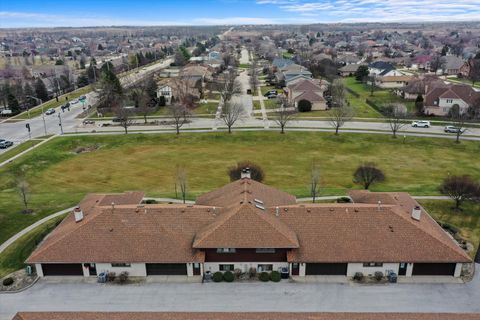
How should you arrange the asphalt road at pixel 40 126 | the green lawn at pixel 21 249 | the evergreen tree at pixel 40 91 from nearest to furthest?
the green lawn at pixel 21 249
the asphalt road at pixel 40 126
the evergreen tree at pixel 40 91

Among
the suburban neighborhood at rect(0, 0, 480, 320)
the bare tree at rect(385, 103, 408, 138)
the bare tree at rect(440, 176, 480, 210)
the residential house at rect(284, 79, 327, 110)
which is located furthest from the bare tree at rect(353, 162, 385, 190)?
the residential house at rect(284, 79, 327, 110)

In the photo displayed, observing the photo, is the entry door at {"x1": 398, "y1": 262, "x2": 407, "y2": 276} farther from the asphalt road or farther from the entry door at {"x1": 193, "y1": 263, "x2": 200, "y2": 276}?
the asphalt road

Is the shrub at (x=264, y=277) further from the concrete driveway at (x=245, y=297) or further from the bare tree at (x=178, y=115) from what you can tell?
the bare tree at (x=178, y=115)

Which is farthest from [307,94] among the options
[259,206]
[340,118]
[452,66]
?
[452,66]

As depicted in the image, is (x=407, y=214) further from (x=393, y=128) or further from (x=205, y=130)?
(x=205, y=130)

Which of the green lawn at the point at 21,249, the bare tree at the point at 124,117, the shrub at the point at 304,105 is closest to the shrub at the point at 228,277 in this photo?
the green lawn at the point at 21,249

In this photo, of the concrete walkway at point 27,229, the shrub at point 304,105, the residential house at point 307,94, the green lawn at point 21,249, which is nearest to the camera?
the green lawn at point 21,249

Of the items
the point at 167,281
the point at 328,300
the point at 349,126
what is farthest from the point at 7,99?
the point at 328,300
